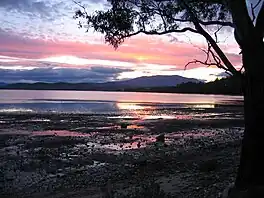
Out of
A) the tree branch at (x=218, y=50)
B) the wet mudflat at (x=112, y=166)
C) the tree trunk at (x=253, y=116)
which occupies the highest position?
the tree branch at (x=218, y=50)

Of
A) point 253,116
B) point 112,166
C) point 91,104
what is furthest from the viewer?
point 91,104

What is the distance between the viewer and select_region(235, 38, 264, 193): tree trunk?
7906 millimetres

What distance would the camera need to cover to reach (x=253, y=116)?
796 centimetres

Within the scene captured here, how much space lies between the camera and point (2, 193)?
13.0 meters

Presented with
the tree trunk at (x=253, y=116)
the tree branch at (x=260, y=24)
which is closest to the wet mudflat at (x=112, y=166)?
the tree trunk at (x=253, y=116)

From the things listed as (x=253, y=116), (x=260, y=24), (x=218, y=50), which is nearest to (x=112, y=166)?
(x=218, y=50)

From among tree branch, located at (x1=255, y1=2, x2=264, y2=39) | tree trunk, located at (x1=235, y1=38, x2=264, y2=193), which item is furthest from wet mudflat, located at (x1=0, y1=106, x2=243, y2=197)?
tree branch, located at (x1=255, y1=2, x2=264, y2=39)

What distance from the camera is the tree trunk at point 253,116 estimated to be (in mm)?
7906

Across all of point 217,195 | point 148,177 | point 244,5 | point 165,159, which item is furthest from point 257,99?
point 165,159

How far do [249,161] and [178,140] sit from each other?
18439 millimetres

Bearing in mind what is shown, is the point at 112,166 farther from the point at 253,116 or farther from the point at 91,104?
the point at 91,104

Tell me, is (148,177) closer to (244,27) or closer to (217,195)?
(217,195)

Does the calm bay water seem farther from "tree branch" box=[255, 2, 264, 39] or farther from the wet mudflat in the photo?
"tree branch" box=[255, 2, 264, 39]

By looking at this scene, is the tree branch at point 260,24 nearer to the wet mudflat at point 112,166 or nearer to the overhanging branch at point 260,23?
the overhanging branch at point 260,23
